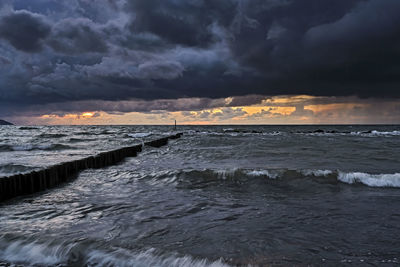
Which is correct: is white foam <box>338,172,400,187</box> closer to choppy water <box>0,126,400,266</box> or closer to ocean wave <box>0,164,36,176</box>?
choppy water <box>0,126,400,266</box>

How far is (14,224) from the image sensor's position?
5.27 metres

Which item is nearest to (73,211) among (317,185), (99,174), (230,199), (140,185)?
(140,185)

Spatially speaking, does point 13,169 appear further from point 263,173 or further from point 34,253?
point 263,173

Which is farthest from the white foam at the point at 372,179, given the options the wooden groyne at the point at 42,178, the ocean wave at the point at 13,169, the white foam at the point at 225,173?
the ocean wave at the point at 13,169

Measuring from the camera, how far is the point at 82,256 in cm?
400

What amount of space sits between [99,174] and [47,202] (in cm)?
428

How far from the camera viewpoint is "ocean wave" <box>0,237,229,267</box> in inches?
149

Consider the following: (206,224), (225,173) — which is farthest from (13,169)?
(206,224)

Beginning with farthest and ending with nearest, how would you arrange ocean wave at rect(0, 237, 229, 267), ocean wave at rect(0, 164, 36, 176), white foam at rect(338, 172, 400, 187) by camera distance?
ocean wave at rect(0, 164, 36, 176)
white foam at rect(338, 172, 400, 187)
ocean wave at rect(0, 237, 229, 267)

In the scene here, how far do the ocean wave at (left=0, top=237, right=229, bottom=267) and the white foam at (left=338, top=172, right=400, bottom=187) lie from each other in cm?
719

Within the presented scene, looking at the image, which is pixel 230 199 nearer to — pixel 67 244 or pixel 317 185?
pixel 317 185

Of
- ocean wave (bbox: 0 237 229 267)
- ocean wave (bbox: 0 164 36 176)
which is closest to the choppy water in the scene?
ocean wave (bbox: 0 237 229 267)

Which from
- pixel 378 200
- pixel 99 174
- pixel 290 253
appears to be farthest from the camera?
pixel 99 174

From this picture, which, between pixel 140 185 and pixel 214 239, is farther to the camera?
pixel 140 185
